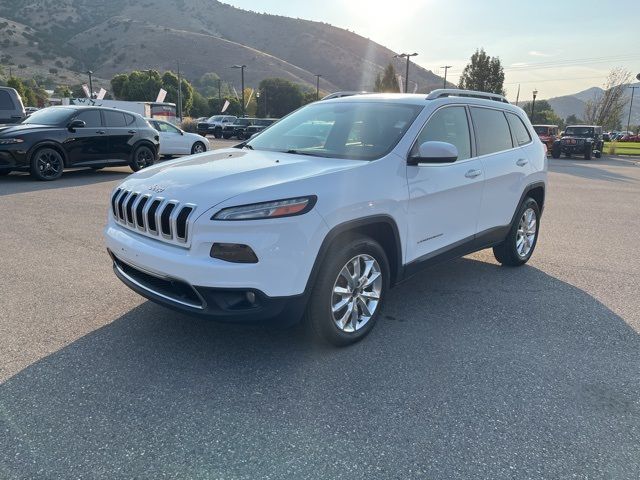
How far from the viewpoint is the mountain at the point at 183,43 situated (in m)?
115

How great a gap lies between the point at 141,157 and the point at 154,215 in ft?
33.8

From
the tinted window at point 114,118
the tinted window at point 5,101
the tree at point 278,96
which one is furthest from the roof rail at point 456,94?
the tree at point 278,96

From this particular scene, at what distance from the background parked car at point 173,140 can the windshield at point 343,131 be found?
41.0 ft

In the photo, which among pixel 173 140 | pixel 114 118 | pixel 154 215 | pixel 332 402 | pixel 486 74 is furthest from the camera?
pixel 486 74

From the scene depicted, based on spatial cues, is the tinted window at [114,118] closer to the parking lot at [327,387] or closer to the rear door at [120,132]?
the rear door at [120,132]

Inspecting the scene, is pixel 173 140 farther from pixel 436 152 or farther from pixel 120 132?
pixel 436 152

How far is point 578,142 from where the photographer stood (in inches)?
1093

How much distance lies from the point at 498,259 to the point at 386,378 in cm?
305

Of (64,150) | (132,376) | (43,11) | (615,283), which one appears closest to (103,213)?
(64,150)

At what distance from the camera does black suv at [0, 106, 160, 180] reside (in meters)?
10.3

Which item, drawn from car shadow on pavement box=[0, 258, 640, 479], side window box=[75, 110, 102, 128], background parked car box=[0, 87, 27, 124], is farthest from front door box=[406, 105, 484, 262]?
background parked car box=[0, 87, 27, 124]

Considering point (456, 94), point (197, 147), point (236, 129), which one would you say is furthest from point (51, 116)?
point (236, 129)

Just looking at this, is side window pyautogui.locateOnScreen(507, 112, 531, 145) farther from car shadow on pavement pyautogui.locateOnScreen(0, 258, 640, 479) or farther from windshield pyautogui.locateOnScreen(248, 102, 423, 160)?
car shadow on pavement pyautogui.locateOnScreen(0, 258, 640, 479)

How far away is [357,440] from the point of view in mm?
2561
